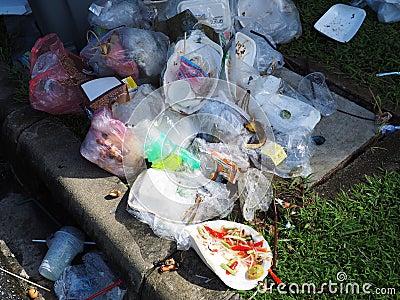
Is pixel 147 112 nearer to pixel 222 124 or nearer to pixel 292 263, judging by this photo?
pixel 222 124

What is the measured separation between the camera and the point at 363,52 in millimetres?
3547

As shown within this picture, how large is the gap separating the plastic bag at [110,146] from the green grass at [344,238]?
0.82 meters

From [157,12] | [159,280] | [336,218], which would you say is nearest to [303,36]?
[157,12]

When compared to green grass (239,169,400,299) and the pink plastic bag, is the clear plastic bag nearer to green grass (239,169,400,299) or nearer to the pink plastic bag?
green grass (239,169,400,299)

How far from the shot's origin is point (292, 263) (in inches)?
92.0

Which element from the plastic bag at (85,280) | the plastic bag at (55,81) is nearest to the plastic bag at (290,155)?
the plastic bag at (85,280)

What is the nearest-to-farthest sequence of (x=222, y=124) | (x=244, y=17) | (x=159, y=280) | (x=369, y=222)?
(x=159, y=280) → (x=369, y=222) → (x=222, y=124) → (x=244, y=17)

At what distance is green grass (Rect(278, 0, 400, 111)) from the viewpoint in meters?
3.27

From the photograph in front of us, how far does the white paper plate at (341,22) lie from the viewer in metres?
3.70

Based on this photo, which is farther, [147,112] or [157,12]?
[157,12]

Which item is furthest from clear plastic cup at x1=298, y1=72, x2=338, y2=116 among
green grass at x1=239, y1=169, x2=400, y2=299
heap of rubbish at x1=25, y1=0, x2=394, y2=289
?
green grass at x1=239, y1=169, x2=400, y2=299

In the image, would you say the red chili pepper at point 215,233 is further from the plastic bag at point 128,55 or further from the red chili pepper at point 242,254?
the plastic bag at point 128,55

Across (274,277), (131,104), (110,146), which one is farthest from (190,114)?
(274,277)

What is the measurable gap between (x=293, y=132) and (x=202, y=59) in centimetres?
71
